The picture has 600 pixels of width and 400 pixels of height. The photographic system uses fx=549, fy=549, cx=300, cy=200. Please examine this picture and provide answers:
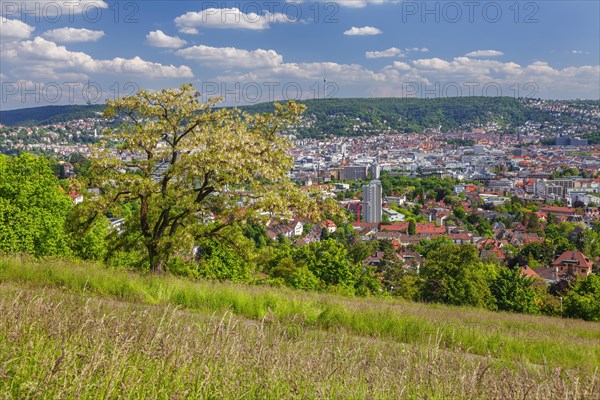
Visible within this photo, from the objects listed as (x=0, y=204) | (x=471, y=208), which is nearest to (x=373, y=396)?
(x=0, y=204)

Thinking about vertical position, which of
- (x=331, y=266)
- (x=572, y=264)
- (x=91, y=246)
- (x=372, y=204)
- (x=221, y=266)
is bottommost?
(x=572, y=264)

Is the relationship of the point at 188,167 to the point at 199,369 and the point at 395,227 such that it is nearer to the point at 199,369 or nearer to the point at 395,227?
Answer: the point at 199,369

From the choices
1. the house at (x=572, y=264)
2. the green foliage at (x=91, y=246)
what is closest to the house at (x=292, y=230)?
the house at (x=572, y=264)

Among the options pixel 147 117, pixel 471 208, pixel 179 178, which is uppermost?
pixel 147 117

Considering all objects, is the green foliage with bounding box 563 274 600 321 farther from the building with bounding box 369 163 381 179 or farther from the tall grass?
the building with bounding box 369 163 381 179

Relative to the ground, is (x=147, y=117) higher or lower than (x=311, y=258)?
higher

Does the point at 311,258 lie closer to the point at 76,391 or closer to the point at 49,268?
the point at 49,268

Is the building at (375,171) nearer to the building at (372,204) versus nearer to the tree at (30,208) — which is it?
the building at (372,204)

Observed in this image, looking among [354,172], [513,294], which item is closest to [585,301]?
[513,294]
